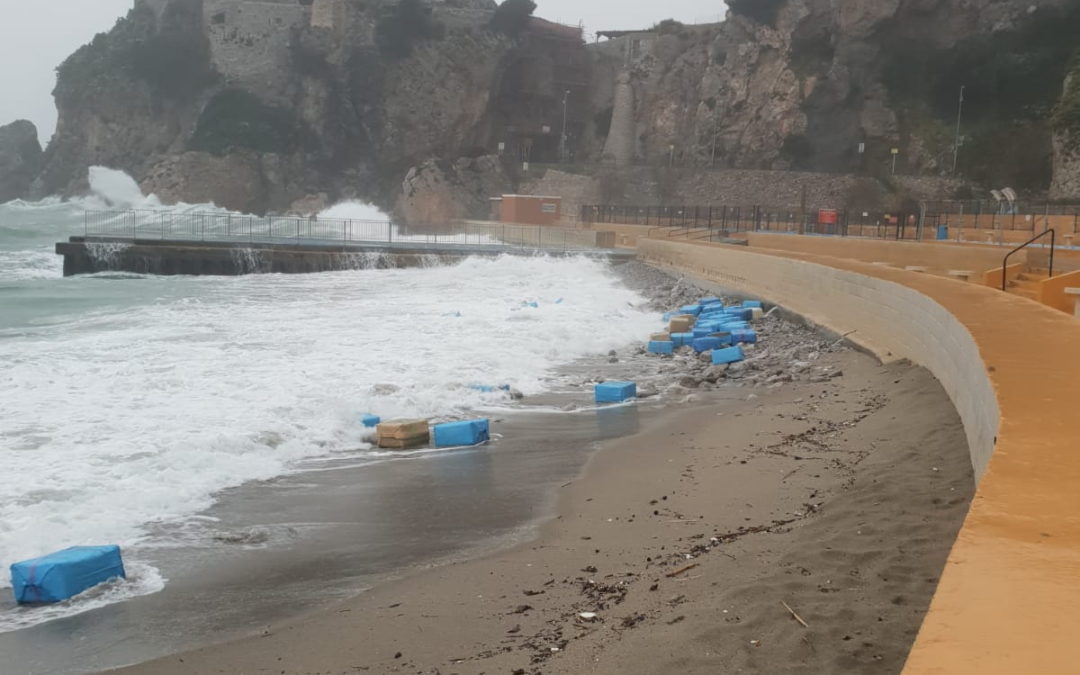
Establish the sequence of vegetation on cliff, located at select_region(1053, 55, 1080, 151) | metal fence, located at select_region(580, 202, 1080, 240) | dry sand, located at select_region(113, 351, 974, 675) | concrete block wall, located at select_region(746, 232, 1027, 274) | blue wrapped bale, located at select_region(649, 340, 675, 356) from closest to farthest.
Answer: dry sand, located at select_region(113, 351, 974, 675), blue wrapped bale, located at select_region(649, 340, 675, 356), concrete block wall, located at select_region(746, 232, 1027, 274), metal fence, located at select_region(580, 202, 1080, 240), vegetation on cliff, located at select_region(1053, 55, 1080, 151)

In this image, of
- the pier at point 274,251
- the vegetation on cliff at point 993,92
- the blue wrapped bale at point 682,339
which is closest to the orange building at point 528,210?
the pier at point 274,251

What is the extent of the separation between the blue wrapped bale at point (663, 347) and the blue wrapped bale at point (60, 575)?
12.7m

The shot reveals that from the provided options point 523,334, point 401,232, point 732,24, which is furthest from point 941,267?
point 732,24

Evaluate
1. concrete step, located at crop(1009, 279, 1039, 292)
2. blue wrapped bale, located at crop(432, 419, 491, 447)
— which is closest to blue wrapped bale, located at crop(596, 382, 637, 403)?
blue wrapped bale, located at crop(432, 419, 491, 447)

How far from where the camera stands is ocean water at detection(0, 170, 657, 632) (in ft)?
26.2

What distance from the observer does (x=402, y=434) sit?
10.5 meters

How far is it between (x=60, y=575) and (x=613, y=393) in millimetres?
8136

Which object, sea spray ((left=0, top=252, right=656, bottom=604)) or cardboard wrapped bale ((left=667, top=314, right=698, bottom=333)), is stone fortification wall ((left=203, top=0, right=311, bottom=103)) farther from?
cardboard wrapped bale ((left=667, top=314, right=698, bottom=333))

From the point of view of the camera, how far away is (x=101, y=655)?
5.28 m

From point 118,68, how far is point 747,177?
6613 centimetres

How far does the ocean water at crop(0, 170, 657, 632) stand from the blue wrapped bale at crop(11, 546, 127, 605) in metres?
0.10

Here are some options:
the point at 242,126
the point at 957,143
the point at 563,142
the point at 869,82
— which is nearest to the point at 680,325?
the point at 957,143

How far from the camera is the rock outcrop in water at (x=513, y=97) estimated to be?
200ft

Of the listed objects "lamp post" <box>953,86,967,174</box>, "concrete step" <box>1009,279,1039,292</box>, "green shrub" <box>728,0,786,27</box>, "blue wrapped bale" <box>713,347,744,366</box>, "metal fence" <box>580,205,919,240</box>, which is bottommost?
"blue wrapped bale" <box>713,347,744,366</box>
